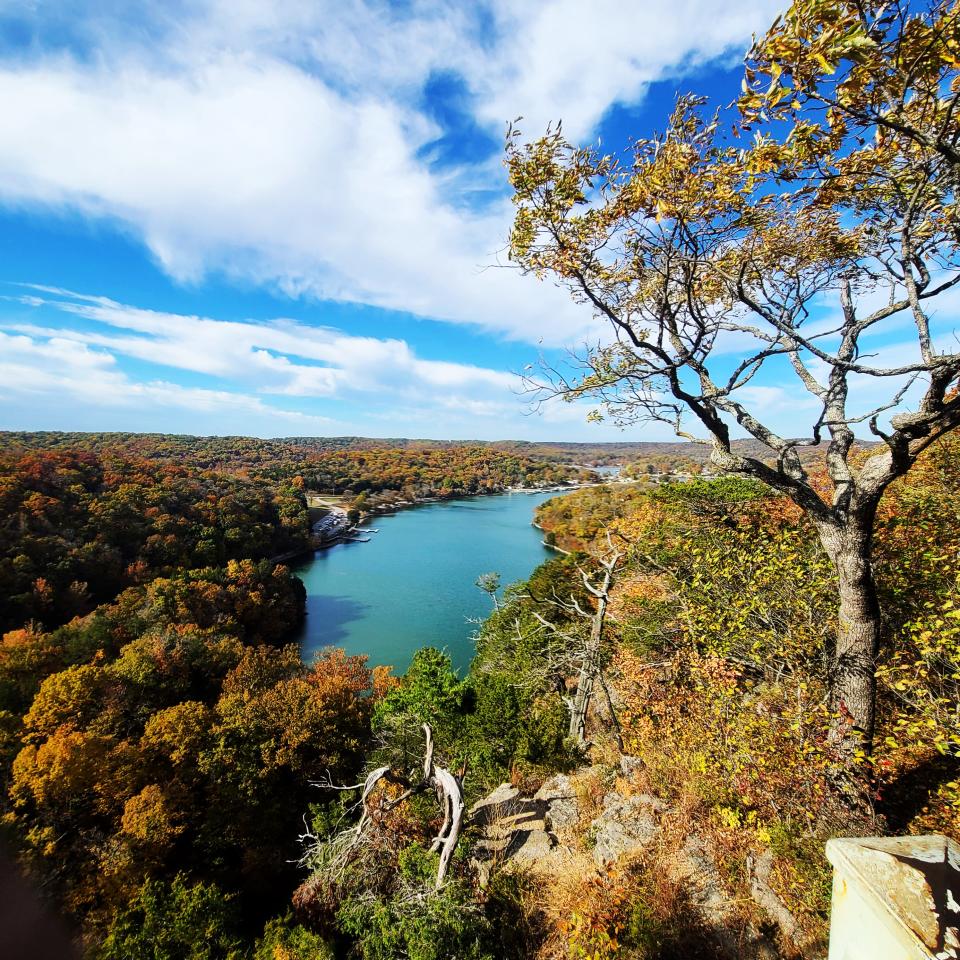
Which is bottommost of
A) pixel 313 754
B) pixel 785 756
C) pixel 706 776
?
pixel 313 754

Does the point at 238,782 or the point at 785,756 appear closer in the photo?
the point at 785,756

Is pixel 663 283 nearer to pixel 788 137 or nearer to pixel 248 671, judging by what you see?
pixel 788 137

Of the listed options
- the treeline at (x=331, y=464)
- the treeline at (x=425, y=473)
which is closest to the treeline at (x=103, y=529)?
the treeline at (x=331, y=464)

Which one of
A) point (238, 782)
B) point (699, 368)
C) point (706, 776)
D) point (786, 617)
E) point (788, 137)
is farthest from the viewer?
point (238, 782)

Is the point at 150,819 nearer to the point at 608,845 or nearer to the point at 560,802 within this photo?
the point at 560,802

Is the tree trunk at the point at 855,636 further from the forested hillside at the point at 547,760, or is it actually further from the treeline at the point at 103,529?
the treeline at the point at 103,529

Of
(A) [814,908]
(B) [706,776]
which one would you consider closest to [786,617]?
(B) [706,776]
